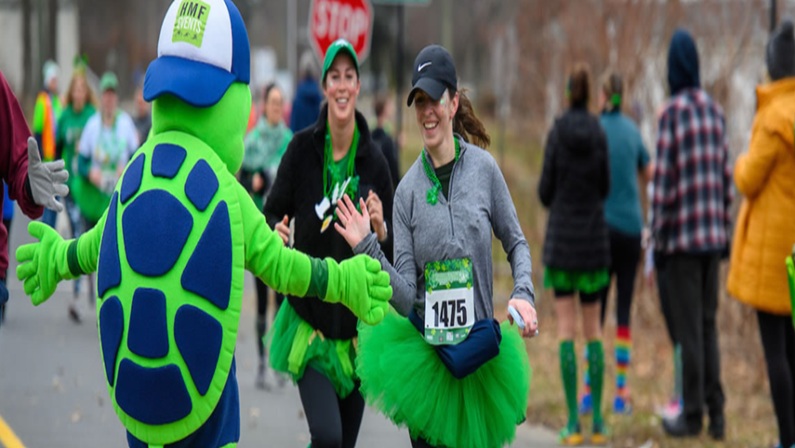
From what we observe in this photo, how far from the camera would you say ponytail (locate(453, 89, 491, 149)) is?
6180 mm

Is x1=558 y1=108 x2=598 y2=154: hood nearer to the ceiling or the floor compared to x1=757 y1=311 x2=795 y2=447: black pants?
nearer to the ceiling

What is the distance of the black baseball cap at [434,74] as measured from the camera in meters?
5.61

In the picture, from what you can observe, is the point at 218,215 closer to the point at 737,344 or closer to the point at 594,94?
the point at 737,344

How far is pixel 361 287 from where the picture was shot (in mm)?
5137

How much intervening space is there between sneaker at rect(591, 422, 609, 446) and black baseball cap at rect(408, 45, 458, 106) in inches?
157

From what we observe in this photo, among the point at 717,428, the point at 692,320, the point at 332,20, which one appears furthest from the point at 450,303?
the point at 332,20

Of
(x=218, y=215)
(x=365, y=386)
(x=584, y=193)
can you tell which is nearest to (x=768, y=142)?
(x=584, y=193)

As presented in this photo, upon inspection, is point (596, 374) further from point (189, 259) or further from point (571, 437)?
point (189, 259)

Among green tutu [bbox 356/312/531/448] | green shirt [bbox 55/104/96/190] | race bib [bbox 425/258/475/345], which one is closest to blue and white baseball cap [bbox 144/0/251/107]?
race bib [bbox 425/258/475/345]

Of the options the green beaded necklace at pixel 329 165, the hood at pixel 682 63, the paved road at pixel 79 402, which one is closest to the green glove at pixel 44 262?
the green beaded necklace at pixel 329 165

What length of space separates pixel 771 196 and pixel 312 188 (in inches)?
119

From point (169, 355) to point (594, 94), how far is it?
10.1 meters

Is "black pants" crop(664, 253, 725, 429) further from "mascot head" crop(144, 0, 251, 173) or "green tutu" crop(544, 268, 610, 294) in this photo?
"mascot head" crop(144, 0, 251, 173)

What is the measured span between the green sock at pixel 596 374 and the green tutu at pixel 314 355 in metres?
3.04
